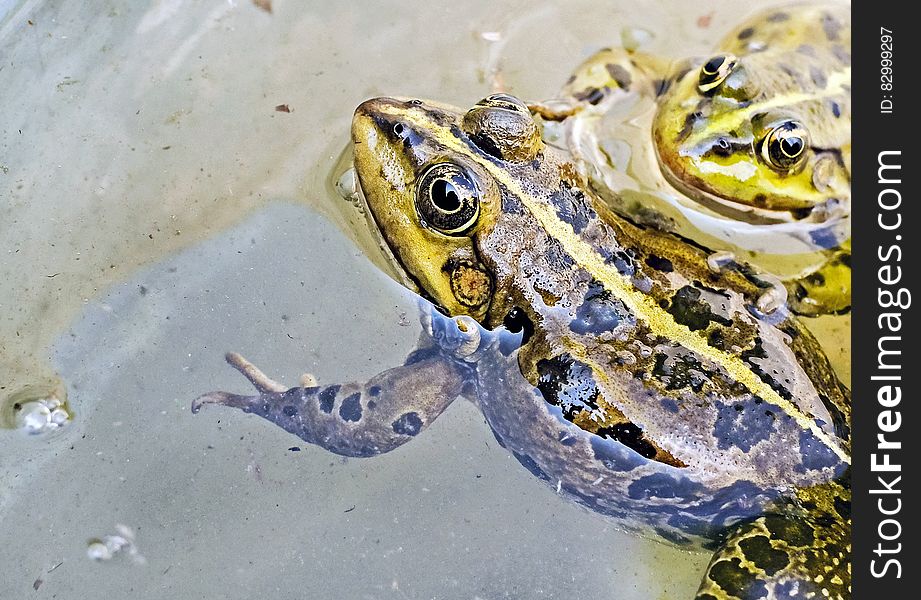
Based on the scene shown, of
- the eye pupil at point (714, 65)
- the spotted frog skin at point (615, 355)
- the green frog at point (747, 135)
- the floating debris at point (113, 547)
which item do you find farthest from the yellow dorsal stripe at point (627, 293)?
the floating debris at point (113, 547)

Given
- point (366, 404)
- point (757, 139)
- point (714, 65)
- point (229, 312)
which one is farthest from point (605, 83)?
point (229, 312)

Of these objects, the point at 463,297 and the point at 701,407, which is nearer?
the point at 701,407

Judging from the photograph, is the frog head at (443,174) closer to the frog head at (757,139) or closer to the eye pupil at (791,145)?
the frog head at (757,139)

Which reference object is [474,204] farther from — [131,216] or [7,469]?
[7,469]

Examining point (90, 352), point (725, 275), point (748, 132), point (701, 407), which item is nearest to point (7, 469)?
point (90, 352)
